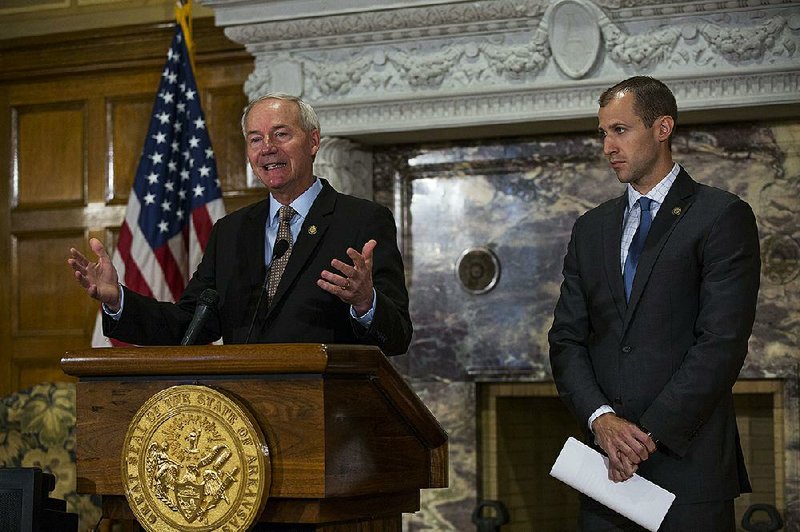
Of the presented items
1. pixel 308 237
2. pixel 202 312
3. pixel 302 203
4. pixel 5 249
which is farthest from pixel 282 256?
pixel 5 249

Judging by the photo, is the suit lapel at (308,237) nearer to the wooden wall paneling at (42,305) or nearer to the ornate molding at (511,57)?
the ornate molding at (511,57)

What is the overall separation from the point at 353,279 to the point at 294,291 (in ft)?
1.21

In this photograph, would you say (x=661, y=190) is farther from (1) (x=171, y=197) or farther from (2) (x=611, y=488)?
(1) (x=171, y=197)

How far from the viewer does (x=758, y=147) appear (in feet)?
16.9

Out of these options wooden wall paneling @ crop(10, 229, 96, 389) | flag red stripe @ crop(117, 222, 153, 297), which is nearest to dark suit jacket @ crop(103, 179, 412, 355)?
flag red stripe @ crop(117, 222, 153, 297)

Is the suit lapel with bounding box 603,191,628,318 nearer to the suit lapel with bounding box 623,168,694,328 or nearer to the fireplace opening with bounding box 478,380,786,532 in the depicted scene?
the suit lapel with bounding box 623,168,694,328

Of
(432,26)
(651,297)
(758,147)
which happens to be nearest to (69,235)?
(432,26)

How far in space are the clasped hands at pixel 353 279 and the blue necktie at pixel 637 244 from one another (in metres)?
0.75

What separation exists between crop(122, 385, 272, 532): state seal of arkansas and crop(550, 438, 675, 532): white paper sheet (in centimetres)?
86

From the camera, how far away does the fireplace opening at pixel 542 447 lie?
5.25 m

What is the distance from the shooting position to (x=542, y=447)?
227 inches

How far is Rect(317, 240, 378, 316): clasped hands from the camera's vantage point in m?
2.52

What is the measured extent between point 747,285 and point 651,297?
0.22 meters

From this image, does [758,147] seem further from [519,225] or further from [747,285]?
[747,285]
